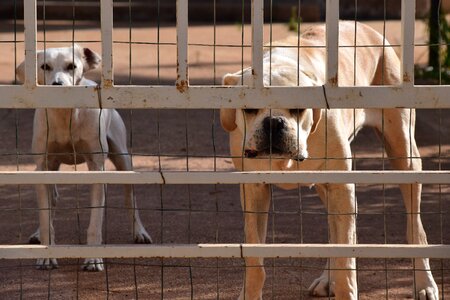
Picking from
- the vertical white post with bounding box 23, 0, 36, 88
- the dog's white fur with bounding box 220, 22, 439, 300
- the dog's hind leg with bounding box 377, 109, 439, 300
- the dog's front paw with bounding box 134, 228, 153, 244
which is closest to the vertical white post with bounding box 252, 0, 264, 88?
the dog's white fur with bounding box 220, 22, 439, 300

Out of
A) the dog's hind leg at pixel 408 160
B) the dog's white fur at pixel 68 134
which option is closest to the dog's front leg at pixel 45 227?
→ the dog's white fur at pixel 68 134

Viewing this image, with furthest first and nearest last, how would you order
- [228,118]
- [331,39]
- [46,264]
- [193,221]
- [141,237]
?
[193,221] → [141,237] → [46,264] → [228,118] → [331,39]

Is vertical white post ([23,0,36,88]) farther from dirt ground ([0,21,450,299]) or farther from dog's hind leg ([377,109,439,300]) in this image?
dog's hind leg ([377,109,439,300])

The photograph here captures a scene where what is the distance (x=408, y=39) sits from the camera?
14.0 ft

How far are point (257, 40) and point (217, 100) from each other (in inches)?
11.3

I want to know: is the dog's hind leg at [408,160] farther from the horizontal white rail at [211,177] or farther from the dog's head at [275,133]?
the horizontal white rail at [211,177]

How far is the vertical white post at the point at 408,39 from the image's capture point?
14.0 ft

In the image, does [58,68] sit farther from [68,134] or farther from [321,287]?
[321,287]

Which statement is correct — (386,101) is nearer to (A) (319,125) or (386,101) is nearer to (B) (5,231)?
(A) (319,125)

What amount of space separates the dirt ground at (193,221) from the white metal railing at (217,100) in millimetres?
445

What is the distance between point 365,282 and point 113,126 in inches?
96.7

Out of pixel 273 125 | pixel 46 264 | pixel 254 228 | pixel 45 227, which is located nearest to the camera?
pixel 273 125

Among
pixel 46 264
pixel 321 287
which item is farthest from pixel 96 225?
pixel 321 287

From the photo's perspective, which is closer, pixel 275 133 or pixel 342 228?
pixel 275 133
